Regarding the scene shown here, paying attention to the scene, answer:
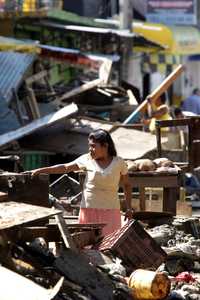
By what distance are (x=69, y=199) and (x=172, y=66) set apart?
20.9m

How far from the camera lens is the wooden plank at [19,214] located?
23.8ft

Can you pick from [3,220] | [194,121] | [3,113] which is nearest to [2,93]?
[3,113]

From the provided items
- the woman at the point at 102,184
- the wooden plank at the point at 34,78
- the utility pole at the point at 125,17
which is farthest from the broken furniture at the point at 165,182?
the utility pole at the point at 125,17

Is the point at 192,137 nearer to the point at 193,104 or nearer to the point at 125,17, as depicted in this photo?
the point at 193,104

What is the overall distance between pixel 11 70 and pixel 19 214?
12.1 m

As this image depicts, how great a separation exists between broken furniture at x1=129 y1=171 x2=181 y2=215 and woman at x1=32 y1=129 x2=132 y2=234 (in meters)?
2.33

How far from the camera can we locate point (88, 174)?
9.01 meters

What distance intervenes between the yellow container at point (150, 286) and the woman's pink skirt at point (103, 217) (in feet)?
5.12

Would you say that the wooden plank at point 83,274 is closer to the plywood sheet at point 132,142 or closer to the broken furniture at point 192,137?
the broken furniture at point 192,137

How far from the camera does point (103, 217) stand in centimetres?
901

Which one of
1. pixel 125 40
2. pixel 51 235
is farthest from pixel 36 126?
pixel 125 40

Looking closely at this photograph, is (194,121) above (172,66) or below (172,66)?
above

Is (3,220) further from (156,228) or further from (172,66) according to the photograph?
(172,66)

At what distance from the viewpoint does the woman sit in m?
8.92
